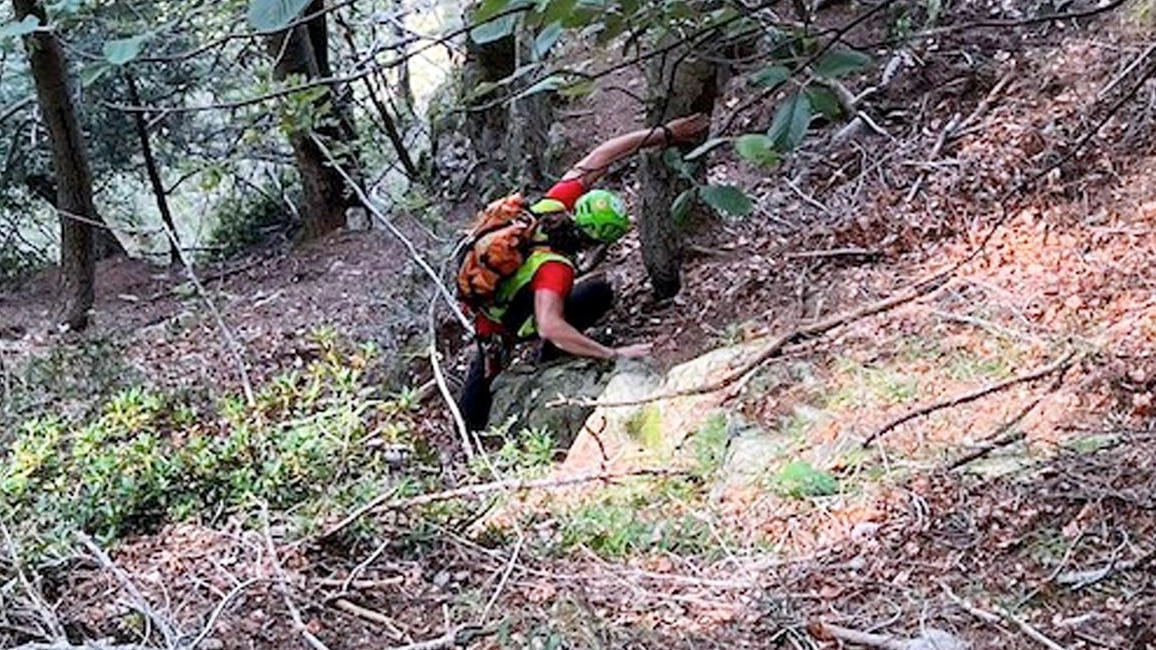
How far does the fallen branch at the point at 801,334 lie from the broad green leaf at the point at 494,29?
2736 millimetres

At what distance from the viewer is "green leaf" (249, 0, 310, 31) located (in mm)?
1276

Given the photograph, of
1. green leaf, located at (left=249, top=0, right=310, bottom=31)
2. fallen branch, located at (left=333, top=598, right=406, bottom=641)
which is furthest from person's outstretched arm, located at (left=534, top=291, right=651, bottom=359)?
green leaf, located at (left=249, top=0, right=310, bottom=31)

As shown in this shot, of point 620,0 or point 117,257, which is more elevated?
point 620,0

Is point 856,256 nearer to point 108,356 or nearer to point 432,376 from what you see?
point 432,376

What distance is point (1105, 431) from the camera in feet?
10.6

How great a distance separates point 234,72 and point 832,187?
263 inches

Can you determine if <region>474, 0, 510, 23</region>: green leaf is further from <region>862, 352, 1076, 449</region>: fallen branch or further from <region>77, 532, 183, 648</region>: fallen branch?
<region>862, 352, 1076, 449</region>: fallen branch

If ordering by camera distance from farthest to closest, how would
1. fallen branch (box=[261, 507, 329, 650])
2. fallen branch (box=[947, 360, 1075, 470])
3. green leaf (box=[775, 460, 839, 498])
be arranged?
green leaf (box=[775, 460, 839, 498]), fallen branch (box=[947, 360, 1075, 470]), fallen branch (box=[261, 507, 329, 650])

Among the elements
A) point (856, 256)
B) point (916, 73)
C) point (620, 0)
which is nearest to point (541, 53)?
point (620, 0)

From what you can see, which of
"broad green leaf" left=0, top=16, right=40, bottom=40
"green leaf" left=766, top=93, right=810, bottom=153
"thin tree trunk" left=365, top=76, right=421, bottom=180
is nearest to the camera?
"broad green leaf" left=0, top=16, right=40, bottom=40

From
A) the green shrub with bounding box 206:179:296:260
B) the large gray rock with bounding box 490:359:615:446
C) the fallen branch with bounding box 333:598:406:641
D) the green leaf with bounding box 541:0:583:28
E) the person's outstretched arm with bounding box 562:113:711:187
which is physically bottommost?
the green shrub with bounding box 206:179:296:260

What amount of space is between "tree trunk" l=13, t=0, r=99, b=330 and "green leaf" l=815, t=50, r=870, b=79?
572 cm

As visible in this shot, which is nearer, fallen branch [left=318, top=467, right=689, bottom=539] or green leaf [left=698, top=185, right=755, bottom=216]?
green leaf [left=698, top=185, right=755, bottom=216]

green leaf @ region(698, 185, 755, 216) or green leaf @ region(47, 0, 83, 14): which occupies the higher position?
green leaf @ region(47, 0, 83, 14)
